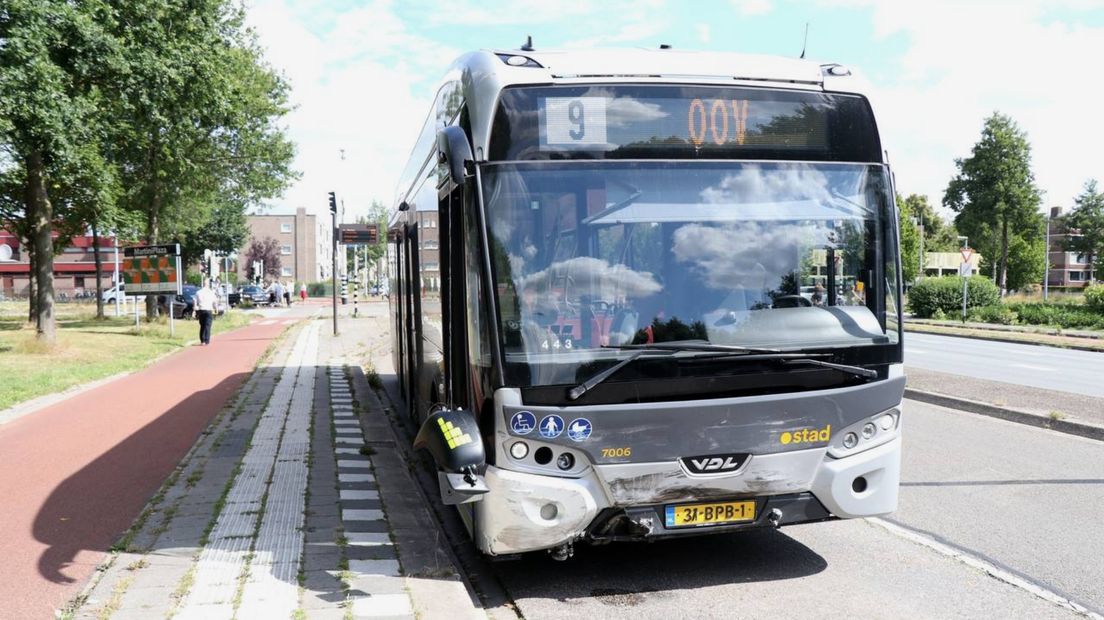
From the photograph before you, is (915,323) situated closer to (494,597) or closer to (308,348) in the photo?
(308,348)

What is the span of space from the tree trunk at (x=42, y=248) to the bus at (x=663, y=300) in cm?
1934

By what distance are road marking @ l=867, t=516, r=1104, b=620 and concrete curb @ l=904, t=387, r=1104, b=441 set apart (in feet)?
16.0

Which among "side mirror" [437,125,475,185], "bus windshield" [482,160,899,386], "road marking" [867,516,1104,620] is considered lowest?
"road marking" [867,516,1104,620]

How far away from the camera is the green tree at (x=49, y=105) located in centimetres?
1681

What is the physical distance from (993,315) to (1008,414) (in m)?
29.0

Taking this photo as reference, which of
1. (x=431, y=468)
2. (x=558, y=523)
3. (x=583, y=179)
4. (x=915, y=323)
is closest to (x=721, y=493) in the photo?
(x=558, y=523)

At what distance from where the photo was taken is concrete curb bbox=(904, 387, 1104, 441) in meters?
10.1

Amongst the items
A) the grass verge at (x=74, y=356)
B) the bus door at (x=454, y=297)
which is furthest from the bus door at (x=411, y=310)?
the grass verge at (x=74, y=356)

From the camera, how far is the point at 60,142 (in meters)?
17.8

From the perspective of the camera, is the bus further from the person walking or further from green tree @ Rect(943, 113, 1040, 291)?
green tree @ Rect(943, 113, 1040, 291)

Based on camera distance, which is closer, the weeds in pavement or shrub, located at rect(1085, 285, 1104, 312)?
the weeds in pavement

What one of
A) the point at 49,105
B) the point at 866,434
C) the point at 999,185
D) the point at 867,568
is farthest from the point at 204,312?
the point at 999,185

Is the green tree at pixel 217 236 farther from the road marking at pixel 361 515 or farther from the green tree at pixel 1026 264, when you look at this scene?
the road marking at pixel 361 515

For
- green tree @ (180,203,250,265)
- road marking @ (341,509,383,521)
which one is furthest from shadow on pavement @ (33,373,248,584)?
green tree @ (180,203,250,265)
